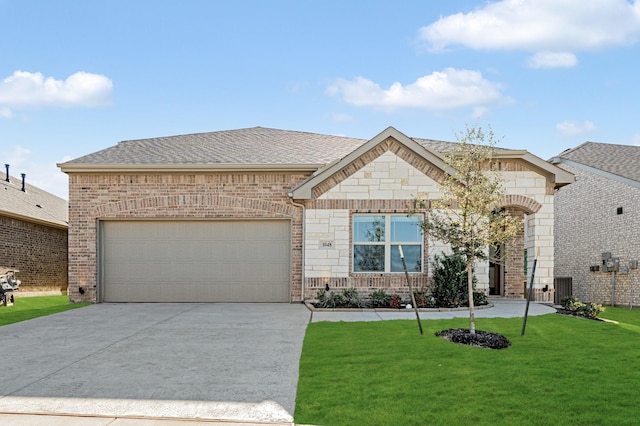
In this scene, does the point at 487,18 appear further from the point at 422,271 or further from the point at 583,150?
the point at 583,150

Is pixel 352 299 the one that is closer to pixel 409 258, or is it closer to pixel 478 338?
pixel 409 258

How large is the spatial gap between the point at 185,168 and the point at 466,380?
11774mm

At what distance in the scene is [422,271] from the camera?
Result: 1497 cm

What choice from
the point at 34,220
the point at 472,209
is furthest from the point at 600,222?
the point at 34,220

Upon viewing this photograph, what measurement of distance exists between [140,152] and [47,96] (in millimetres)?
12439

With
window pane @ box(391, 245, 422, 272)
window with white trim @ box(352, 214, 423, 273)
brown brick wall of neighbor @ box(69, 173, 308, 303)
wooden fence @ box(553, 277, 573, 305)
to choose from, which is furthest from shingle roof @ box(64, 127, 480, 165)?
wooden fence @ box(553, 277, 573, 305)

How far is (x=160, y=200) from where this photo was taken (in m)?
15.9

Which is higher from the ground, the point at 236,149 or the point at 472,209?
the point at 236,149

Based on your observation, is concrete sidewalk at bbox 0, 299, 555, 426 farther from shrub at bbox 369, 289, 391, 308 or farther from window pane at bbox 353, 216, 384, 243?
window pane at bbox 353, 216, 384, 243

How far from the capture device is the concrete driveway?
18.1 ft

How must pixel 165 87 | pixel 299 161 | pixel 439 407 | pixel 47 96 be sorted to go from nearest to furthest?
pixel 439 407 < pixel 299 161 < pixel 165 87 < pixel 47 96

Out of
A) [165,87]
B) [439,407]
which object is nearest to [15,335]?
[439,407]

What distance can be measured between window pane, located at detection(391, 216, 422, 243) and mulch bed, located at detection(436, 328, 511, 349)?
572cm

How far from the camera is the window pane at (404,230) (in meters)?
15.1
